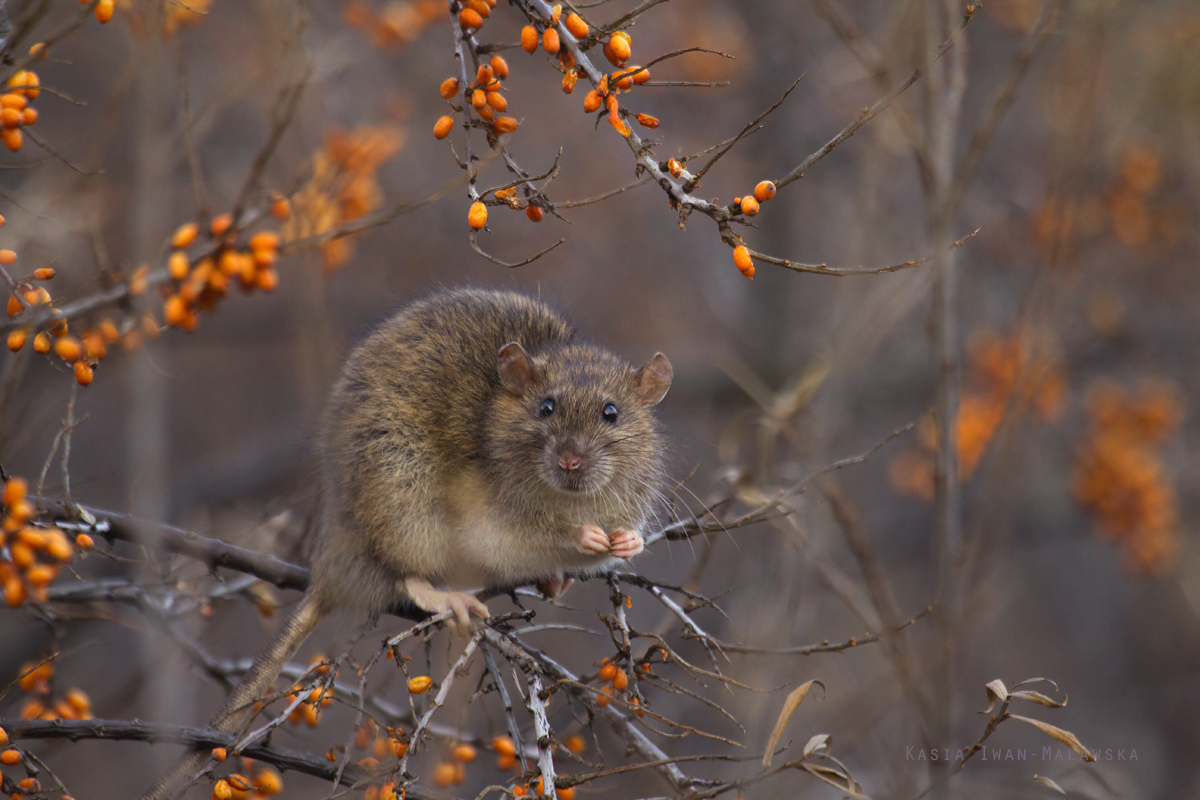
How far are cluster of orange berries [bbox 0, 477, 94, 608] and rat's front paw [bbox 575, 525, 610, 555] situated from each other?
6.34ft

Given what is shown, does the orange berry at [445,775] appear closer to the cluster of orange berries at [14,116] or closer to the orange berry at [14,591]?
the orange berry at [14,591]

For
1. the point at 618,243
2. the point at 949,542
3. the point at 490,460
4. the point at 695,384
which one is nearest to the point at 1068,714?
the point at 695,384

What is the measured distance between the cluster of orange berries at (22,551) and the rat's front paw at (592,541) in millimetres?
1931

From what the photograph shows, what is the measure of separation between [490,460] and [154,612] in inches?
54.6

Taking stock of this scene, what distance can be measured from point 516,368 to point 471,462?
0.45 metres

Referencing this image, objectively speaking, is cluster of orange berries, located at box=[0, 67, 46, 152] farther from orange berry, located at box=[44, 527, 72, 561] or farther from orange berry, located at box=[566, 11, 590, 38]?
orange berry, located at box=[566, 11, 590, 38]

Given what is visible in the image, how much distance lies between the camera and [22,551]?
2258 millimetres

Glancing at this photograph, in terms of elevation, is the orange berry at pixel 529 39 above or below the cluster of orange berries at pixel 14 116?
above

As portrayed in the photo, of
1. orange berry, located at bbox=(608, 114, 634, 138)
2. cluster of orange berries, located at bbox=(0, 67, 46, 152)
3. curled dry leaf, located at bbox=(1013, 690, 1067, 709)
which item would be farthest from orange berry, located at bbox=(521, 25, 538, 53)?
curled dry leaf, located at bbox=(1013, 690, 1067, 709)

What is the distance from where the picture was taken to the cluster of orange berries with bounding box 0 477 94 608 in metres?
2.25

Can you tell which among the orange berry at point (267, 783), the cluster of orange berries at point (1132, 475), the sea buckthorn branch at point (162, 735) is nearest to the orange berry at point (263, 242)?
the sea buckthorn branch at point (162, 735)

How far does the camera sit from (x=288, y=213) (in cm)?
213

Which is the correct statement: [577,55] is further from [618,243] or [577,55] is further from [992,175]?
[618,243]

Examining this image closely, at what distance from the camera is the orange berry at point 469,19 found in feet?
8.46
